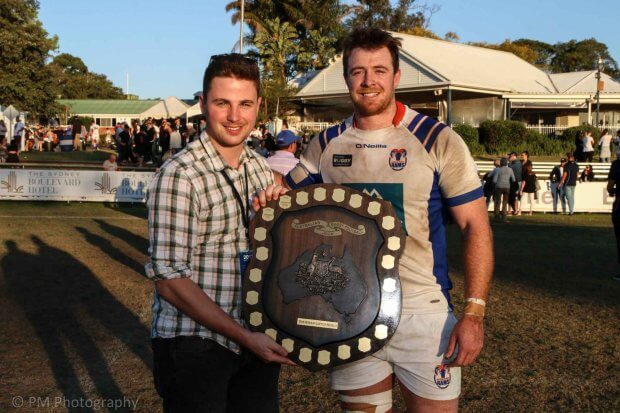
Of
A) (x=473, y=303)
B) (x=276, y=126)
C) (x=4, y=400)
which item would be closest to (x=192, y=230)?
(x=473, y=303)

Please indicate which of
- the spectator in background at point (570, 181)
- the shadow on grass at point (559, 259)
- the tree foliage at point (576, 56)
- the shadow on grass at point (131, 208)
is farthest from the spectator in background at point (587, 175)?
the tree foliage at point (576, 56)

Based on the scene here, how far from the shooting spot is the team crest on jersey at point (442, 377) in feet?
9.80

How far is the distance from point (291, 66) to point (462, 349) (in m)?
55.3

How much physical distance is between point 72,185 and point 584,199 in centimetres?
1619

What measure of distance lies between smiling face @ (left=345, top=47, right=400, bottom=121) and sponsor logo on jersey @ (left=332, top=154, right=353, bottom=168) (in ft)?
0.75

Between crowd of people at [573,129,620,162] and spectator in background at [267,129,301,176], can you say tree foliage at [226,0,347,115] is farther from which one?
spectator in background at [267,129,301,176]

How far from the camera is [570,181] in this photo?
21.1 metres

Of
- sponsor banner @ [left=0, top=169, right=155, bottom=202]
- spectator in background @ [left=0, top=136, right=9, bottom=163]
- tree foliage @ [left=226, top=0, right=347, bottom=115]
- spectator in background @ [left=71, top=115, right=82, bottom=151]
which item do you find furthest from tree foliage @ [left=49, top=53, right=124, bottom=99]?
sponsor banner @ [left=0, top=169, right=155, bottom=202]

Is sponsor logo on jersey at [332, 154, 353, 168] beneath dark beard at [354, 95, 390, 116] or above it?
beneath

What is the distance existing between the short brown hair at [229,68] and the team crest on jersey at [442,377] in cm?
149

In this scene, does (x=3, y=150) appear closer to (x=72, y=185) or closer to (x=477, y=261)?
(x=72, y=185)

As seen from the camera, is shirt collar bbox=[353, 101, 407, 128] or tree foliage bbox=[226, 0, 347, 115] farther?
tree foliage bbox=[226, 0, 347, 115]

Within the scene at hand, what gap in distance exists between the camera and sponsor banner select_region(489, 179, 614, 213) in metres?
22.2

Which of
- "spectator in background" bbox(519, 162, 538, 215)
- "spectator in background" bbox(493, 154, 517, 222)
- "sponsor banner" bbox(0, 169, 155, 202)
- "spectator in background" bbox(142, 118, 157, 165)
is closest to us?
"spectator in background" bbox(493, 154, 517, 222)
